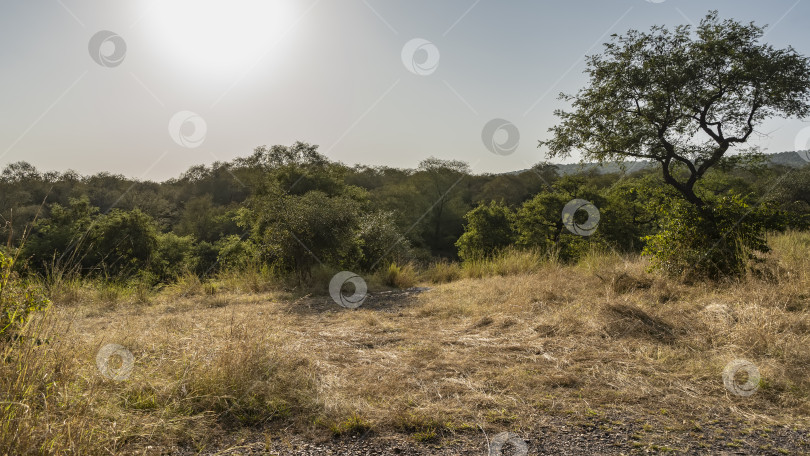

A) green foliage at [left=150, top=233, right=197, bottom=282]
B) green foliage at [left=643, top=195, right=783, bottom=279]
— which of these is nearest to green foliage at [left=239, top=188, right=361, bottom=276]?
green foliage at [left=643, top=195, right=783, bottom=279]

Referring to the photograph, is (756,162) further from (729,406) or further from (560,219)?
(560,219)

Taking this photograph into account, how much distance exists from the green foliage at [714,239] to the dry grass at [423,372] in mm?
632

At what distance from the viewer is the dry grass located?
2473 millimetres

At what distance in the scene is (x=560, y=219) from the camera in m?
29.3

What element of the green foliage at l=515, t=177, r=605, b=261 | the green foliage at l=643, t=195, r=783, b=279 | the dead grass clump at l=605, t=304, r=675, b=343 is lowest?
the dead grass clump at l=605, t=304, r=675, b=343

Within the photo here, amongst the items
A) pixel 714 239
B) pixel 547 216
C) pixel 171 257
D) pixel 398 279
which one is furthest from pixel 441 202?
pixel 714 239

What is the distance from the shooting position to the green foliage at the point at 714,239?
662 cm

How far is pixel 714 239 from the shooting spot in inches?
276

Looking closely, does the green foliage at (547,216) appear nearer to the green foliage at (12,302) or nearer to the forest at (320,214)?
the forest at (320,214)

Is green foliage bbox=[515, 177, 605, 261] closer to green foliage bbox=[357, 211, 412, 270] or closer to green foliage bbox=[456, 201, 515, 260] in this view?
green foliage bbox=[456, 201, 515, 260]

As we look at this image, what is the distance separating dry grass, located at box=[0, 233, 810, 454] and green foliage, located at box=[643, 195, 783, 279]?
0.63m

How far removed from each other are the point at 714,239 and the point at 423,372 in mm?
6136

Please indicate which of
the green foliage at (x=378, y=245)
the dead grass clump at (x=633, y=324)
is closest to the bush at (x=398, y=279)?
the green foliage at (x=378, y=245)

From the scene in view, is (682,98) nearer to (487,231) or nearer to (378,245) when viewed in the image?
(378,245)
